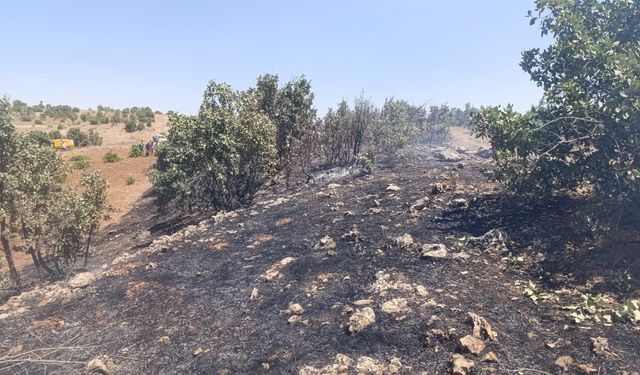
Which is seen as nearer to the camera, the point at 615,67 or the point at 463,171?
the point at 615,67

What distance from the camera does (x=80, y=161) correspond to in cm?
3316

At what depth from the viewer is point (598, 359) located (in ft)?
15.7

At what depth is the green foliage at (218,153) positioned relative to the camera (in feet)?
48.2

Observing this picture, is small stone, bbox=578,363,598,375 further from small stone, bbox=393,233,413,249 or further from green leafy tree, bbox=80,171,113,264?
green leafy tree, bbox=80,171,113,264

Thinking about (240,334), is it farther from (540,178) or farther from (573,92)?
(573,92)

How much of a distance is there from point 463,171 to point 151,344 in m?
13.3

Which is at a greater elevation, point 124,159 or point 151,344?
point 124,159

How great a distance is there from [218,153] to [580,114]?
1136cm

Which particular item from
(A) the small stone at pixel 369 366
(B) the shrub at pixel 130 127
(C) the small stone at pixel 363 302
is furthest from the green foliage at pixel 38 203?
(B) the shrub at pixel 130 127

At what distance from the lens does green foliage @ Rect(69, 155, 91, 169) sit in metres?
32.6

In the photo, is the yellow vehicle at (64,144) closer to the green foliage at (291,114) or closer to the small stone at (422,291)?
the green foliage at (291,114)

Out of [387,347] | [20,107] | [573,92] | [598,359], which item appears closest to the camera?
[598,359]

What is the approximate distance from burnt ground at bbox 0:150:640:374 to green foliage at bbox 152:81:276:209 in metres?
3.79

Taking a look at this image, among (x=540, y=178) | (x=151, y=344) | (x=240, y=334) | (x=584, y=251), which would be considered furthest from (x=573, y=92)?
(x=151, y=344)
